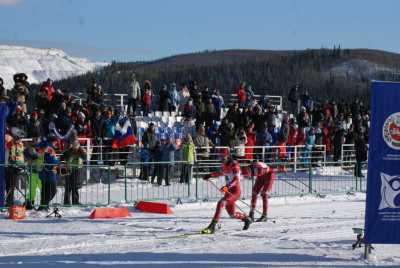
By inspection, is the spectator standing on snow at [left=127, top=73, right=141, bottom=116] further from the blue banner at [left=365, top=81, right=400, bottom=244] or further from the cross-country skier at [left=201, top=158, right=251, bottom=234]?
the blue banner at [left=365, top=81, right=400, bottom=244]

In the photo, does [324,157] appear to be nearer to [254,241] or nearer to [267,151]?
[267,151]

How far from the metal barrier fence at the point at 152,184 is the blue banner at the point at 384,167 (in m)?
9.04

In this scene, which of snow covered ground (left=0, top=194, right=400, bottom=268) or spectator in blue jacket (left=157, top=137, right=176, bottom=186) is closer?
snow covered ground (left=0, top=194, right=400, bottom=268)

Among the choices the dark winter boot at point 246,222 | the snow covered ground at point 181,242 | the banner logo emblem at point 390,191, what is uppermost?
the banner logo emblem at point 390,191

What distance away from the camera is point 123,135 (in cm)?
2434

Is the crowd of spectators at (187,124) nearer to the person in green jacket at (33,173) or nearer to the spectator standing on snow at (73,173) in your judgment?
the spectator standing on snow at (73,173)

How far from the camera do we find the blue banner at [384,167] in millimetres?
12031

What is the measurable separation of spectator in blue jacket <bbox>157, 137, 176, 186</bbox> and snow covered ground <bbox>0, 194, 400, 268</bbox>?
271cm

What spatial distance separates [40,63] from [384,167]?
96.5 m

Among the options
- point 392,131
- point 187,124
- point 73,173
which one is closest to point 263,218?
point 73,173

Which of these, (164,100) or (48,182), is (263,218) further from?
(164,100)

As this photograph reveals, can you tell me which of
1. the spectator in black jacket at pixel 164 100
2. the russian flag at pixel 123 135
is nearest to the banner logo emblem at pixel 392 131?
the russian flag at pixel 123 135

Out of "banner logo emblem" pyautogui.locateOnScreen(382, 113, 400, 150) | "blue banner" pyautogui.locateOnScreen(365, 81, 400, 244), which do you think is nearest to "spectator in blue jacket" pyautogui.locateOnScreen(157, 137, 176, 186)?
"blue banner" pyautogui.locateOnScreen(365, 81, 400, 244)

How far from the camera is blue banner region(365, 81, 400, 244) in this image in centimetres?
1203
